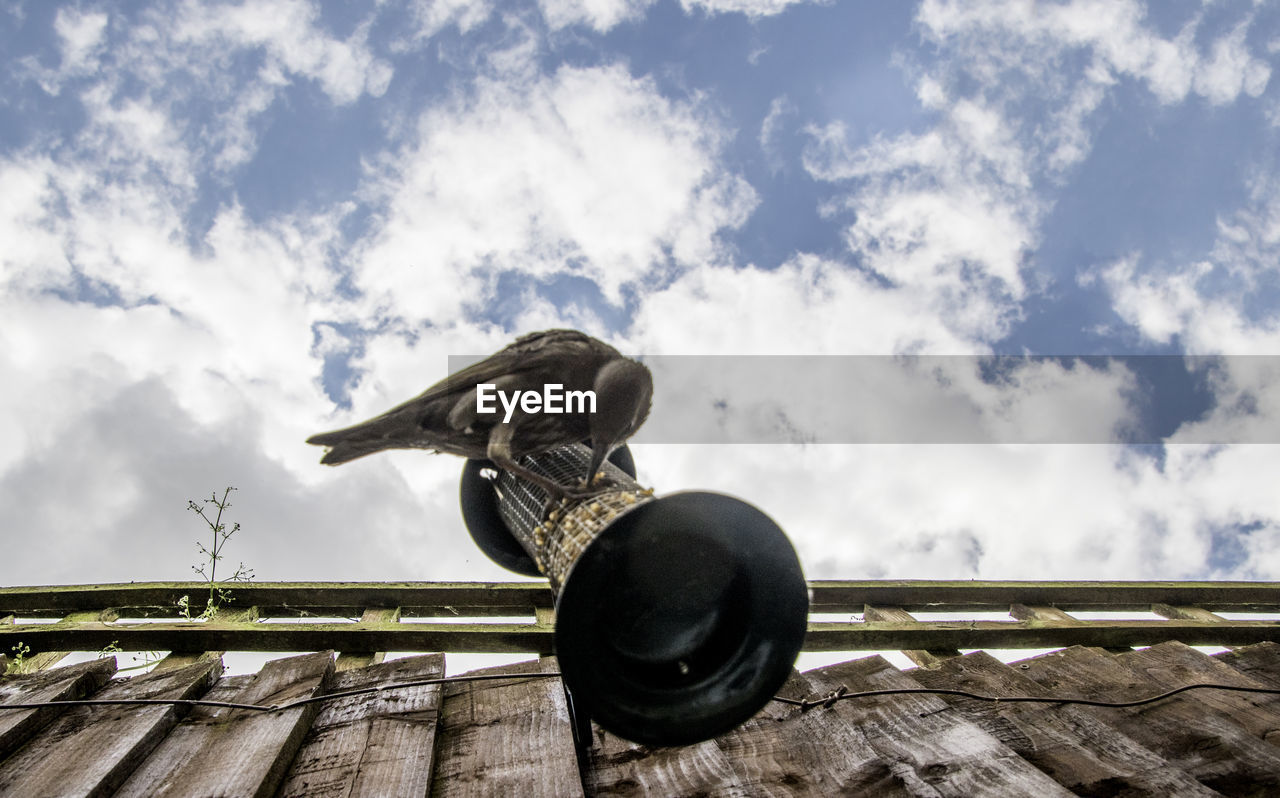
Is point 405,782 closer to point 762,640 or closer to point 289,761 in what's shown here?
point 289,761

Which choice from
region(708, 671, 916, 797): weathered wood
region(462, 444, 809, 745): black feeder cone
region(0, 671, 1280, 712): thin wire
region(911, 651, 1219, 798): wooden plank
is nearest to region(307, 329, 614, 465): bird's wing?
region(462, 444, 809, 745): black feeder cone

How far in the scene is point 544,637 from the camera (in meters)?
3.27

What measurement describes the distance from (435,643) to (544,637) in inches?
20.4

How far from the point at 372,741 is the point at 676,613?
3.91 feet

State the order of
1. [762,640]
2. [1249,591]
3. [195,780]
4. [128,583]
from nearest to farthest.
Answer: [762,640], [195,780], [128,583], [1249,591]

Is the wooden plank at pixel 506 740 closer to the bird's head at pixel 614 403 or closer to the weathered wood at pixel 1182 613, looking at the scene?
the bird's head at pixel 614 403

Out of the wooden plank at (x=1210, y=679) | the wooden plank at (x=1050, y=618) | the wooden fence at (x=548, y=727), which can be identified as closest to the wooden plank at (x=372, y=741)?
the wooden fence at (x=548, y=727)

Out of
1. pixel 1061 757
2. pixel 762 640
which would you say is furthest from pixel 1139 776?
pixel 762 640

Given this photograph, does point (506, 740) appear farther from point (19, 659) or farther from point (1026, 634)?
point (1026, 634)

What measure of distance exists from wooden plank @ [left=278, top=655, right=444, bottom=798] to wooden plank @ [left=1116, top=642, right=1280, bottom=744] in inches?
121

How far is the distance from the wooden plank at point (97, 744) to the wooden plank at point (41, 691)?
3 cm

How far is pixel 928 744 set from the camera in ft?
7.63

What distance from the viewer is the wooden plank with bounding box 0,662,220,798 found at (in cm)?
194

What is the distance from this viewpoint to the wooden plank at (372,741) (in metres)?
2.03
